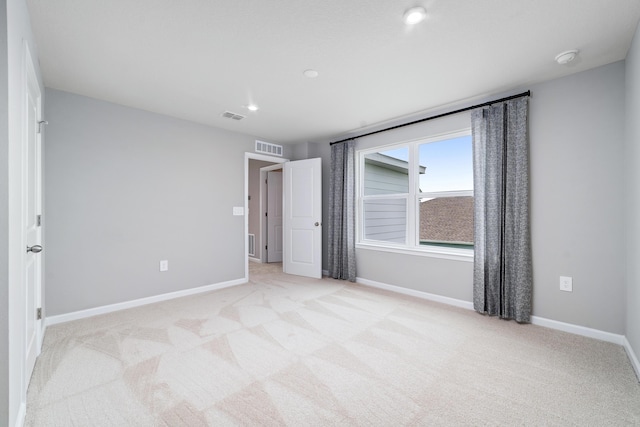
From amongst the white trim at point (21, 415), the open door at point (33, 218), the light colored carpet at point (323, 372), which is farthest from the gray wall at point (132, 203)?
the white trim at point (21, 415)

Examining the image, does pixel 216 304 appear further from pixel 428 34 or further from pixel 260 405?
pixel 428 34

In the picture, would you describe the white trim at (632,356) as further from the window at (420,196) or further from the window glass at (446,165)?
the window glass at (446,165)

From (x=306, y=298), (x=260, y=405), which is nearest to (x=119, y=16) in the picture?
(x=260, y=405)

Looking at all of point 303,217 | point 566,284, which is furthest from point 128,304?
point 566,284

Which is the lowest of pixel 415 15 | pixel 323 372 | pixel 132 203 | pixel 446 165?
pixel 323 372

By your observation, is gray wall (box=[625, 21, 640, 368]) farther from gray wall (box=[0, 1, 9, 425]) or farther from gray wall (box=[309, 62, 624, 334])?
gray wall (box=[0, 1, 9, 425])

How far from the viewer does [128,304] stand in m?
3.28

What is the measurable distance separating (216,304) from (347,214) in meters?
2.27

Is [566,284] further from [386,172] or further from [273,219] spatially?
[273,219]

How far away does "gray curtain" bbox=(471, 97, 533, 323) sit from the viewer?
2777 mm

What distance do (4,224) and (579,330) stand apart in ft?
13.4

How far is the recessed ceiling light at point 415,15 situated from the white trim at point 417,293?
2.89 metres

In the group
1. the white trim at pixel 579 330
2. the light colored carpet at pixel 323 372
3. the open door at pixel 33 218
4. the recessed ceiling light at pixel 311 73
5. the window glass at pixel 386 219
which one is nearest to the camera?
the light colored carpet at pixel 323 372

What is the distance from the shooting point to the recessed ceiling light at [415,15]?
1743mm
